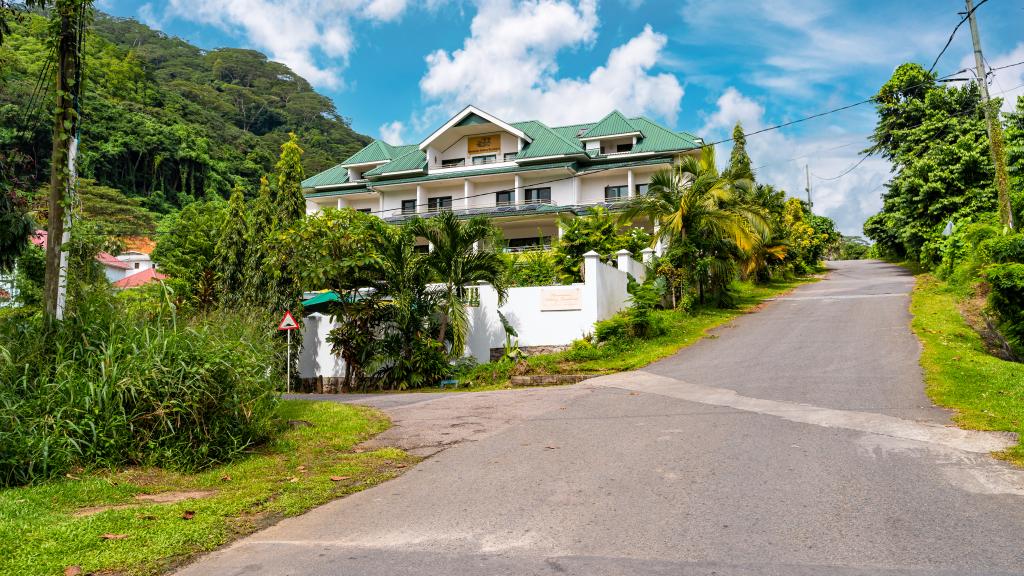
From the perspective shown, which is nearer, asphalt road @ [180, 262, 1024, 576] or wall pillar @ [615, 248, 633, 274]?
asphalt road @ [180, 262, 1024, 576]

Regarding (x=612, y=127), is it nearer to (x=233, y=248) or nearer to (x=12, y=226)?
(x=233, y=248)

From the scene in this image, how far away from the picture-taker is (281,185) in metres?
22.6

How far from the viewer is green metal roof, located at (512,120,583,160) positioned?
37.5 m

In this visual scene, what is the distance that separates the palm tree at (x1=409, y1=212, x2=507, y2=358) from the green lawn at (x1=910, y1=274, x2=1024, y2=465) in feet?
31.9

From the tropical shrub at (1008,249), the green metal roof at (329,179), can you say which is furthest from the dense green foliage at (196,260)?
the tropical shrub at (1008,249)

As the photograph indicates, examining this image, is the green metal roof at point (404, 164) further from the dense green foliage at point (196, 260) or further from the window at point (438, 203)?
the dense green foliage at point (196, 260)

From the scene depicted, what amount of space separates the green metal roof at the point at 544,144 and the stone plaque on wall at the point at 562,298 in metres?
20.9

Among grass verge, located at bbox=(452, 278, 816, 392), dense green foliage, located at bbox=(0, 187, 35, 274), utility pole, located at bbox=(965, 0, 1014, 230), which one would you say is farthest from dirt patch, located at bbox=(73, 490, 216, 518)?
utility pole, located at bbox=(965, 0, 1014, 230)

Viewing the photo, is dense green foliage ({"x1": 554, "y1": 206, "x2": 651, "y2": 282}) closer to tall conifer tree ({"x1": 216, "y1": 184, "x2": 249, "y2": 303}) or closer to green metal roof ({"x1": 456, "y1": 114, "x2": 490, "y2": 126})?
tall conifer tree ({"x1": 216, "y1": 184, "x2": 249, "y2": 303})

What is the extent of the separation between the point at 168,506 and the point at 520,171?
33.3 meters

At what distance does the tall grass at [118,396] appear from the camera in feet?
21.6

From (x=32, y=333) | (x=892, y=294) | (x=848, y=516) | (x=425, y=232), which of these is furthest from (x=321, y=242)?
(x=892, y=294)

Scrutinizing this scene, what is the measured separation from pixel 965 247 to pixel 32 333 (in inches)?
946

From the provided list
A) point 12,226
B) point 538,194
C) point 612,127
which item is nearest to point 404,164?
point 538,194
